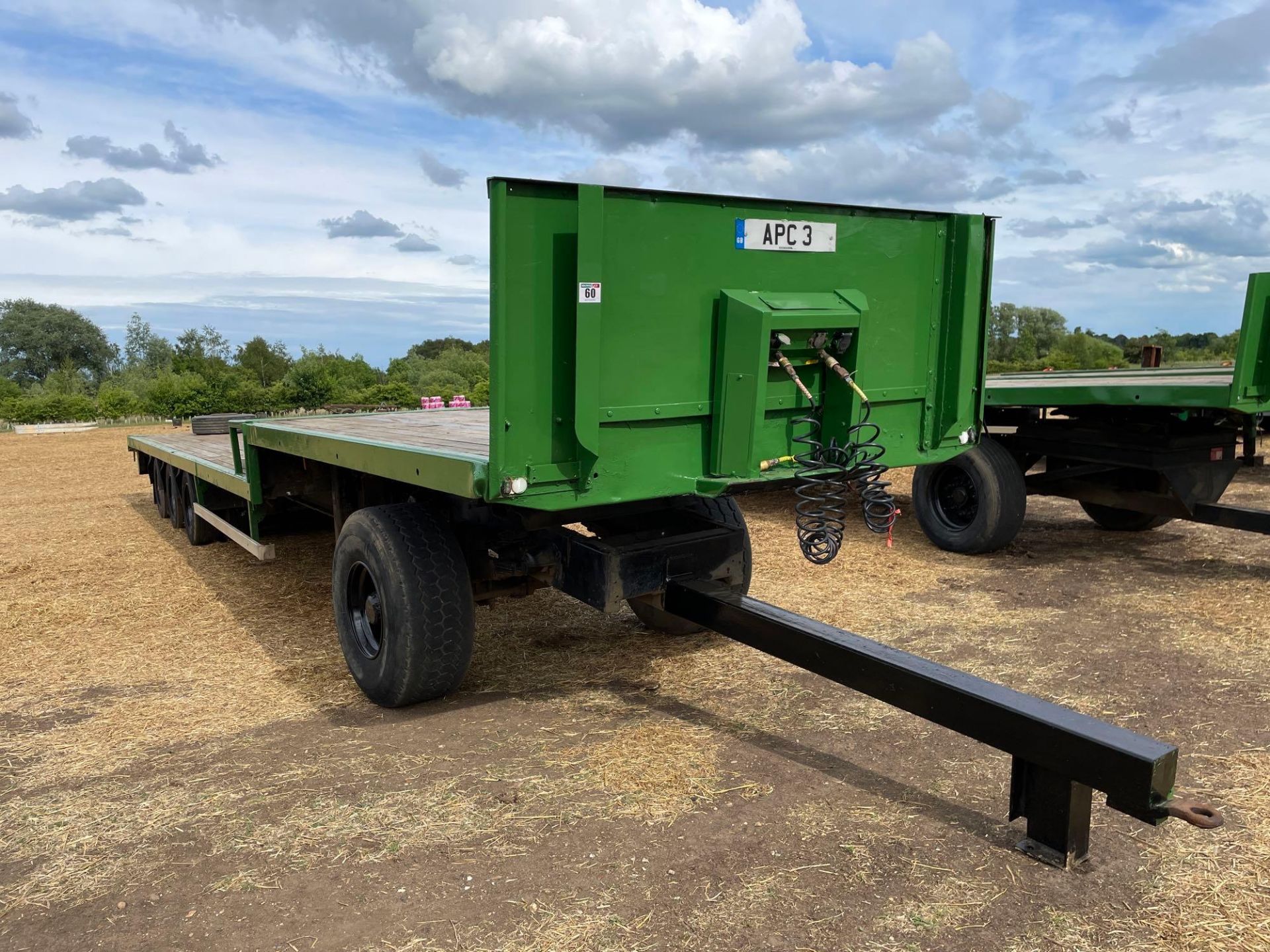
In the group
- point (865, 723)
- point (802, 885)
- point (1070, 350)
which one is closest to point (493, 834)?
point (802, 885)

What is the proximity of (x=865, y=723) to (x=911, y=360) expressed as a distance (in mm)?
1527

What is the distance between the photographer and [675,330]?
3.29 meters

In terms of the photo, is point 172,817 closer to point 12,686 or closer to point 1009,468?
point 12,686

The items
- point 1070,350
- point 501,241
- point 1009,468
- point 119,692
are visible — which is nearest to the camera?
point 501,241

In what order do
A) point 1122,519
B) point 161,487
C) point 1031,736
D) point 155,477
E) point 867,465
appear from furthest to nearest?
point 155,477, point 161,487, point 1122,519, point 867,465, point 1031,736

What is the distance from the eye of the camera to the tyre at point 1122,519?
25.2 ft

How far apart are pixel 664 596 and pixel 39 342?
92.0 m

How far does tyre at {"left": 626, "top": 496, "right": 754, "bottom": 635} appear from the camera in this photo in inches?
171

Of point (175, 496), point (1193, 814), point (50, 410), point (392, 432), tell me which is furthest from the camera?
point (50, 410)

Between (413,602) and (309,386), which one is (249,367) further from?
(413,602)

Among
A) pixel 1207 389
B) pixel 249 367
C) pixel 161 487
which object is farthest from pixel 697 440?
pixel 249 367

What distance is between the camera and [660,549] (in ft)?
12.4

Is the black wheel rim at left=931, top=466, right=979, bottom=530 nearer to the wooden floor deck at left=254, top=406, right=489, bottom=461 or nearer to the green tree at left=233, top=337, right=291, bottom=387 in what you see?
the wooden floor deck at left=254, top=406, right=489, bottom=461

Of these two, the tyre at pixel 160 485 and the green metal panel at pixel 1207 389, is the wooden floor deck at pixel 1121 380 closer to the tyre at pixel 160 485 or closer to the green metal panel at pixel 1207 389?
the green metal panel at pixel 1207 389
